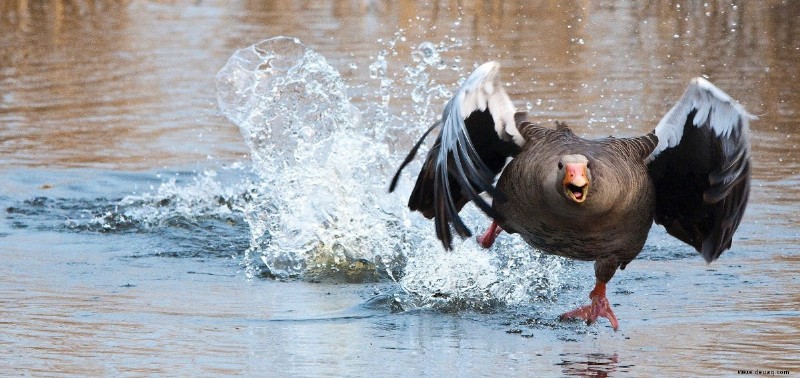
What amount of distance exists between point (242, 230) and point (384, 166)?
109 cm

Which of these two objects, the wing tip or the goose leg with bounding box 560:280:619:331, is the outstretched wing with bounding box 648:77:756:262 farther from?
the goose leg with bounding box 560:280:619:331

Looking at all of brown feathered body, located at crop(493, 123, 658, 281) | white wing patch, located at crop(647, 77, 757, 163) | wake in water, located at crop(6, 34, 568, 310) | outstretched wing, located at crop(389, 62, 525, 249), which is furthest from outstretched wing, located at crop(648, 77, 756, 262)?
wake in water, located at crop(6, 34, 568, 310)

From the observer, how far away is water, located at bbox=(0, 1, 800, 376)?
19.4 feet

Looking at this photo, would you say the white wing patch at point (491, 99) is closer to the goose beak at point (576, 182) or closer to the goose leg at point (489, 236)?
the goose leg at point (489, 236)

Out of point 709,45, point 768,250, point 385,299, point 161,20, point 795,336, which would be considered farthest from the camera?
point 161,20

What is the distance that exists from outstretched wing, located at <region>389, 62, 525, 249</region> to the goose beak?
49 centimetres

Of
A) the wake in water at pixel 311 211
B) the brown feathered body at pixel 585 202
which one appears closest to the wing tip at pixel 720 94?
the brown feathered body at pixel 585 202

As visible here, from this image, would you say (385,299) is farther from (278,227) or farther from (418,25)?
(418,25)

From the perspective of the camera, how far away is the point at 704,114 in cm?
634

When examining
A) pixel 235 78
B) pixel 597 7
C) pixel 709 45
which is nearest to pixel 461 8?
pixel 597 7

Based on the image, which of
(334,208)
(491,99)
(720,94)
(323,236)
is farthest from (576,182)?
(334,208)

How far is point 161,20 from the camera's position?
1938 cm

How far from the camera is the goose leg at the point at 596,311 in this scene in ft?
21.1

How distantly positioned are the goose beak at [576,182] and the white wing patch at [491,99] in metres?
0.93
